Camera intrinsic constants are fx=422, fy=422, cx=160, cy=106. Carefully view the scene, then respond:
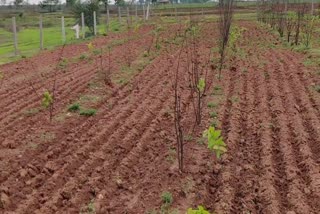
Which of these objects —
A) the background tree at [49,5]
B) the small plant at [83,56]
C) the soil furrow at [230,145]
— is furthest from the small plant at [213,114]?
the background tree at [49,5]

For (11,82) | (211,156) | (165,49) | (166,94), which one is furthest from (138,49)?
(211,156)

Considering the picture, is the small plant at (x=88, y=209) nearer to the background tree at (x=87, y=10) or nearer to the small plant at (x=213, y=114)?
the small plant at (x=213, y=114)

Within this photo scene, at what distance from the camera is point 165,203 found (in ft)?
13.9

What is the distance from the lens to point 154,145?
5879mm

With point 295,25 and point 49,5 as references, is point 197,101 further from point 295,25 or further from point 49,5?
point 49,5

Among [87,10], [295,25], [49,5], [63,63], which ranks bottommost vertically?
[63,63]

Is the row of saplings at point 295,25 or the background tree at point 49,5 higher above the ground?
the background tree at point 49,5

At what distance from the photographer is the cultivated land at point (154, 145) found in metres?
4.34

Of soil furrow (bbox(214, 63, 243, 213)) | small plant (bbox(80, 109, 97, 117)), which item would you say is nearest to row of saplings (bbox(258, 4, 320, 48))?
soil furrow (bbox(214, 63, 243, 213))

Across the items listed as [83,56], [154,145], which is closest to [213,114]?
[154,145]

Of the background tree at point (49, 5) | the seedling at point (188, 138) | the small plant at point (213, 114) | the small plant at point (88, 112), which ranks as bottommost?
Result: the seedling at point (188, 138)

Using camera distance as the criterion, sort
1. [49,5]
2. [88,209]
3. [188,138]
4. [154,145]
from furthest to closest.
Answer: [49,5], [188,138], [154,145], [88,209]

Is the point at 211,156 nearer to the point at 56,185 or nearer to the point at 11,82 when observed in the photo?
the point at 56,185

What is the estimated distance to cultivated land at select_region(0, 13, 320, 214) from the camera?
171 inches
